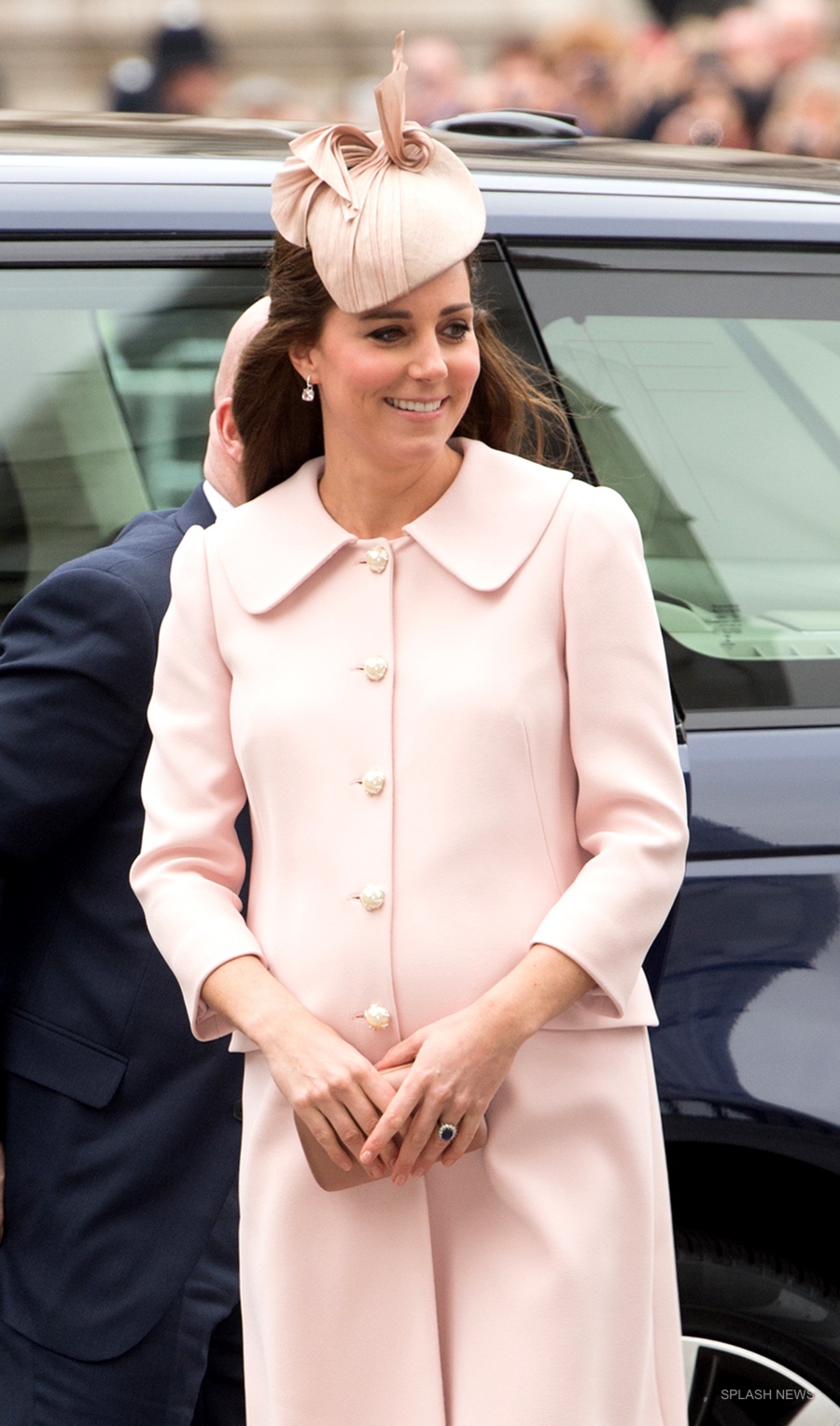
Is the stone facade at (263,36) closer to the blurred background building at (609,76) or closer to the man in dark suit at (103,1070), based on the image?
the blurred background building at (609,76)

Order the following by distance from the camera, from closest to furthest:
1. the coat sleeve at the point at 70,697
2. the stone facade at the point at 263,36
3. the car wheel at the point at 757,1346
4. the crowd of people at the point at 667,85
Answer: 1. the coat sleeve at the point at 70,697
2. the car wheel at the point at 757,1346
3. the crowd of people at the point at 667,85
4. the stone facade at the point at 263,36

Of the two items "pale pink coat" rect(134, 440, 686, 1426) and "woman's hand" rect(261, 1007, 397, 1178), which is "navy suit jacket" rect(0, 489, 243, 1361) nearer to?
"pale pink coat" rect(134, 440, 686, 1426)

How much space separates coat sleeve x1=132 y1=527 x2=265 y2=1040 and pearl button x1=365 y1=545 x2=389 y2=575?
0.16m

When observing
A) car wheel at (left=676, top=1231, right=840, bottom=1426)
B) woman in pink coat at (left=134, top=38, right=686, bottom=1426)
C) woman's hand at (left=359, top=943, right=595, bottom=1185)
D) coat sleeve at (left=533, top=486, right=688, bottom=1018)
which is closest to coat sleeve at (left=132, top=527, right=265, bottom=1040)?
woman in pink coat at (left=134, top=38, right=686, bottom=1426)

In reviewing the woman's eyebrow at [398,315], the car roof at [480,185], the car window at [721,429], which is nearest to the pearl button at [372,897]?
the woman's eyebrow at [398,315]

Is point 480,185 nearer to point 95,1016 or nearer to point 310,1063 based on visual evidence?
point 95,1016

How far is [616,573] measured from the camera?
1737mm

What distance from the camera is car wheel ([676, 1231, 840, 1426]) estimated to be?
Result: 230 centimetres

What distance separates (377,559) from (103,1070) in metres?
0.66

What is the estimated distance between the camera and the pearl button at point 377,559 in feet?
5.98

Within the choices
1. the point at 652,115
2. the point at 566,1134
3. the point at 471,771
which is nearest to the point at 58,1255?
the point at 566,1134

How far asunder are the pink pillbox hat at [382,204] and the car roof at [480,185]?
0.62 m

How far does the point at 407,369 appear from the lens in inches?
68.8

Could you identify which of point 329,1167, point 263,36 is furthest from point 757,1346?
point 263,36
